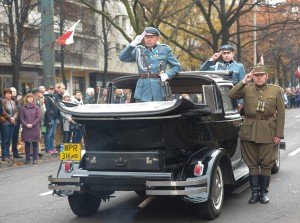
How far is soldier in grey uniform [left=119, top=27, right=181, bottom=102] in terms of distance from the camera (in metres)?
7.18

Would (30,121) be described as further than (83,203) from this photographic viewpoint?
Yes

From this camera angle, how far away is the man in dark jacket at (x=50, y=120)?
14578mm

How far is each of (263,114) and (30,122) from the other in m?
7.58

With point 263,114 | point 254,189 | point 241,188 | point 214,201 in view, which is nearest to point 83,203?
point 214,201

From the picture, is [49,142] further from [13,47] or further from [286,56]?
[286,56]

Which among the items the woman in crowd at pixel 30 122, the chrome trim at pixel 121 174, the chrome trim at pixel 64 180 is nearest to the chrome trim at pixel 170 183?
the chrome trim at pixel 121 174

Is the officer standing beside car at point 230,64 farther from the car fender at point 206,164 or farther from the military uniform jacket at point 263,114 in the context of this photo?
the car fender at point 206,164

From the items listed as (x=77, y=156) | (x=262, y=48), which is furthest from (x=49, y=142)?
(x=262, y=48)

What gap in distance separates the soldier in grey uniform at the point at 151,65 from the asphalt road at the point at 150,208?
61.0 inches

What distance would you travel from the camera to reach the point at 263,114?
24.0ft

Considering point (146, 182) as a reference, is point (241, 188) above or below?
below

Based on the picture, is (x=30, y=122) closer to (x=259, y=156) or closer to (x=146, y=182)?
(x=259, y=156)

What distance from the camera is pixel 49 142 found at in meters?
14.9

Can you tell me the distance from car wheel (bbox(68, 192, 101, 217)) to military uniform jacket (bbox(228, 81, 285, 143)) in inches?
88.8
